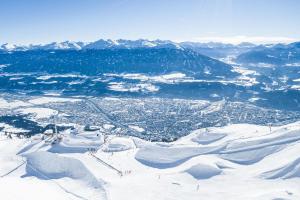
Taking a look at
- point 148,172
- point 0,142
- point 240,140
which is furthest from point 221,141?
point 0,142

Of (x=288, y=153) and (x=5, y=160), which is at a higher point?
(x=288, y=153)

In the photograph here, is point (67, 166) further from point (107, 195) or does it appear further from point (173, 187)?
point (173, 187)

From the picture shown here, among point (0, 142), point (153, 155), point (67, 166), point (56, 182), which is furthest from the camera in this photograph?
point (0, 142)

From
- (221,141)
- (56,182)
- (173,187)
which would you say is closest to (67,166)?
(56,182)

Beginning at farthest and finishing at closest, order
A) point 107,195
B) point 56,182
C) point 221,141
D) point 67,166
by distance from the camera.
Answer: point 221,141, point 67,166, point 56,182, point 107,195

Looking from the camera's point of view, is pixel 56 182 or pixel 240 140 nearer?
pixel 56 182

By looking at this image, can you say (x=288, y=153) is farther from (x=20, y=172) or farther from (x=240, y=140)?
(x=20, y=172)
